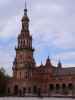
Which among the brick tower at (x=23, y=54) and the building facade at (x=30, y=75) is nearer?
the building facade at (x=30, y=75)

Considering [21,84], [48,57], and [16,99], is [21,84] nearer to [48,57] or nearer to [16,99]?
[48,57]

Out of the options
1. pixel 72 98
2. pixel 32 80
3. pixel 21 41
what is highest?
pixel 21 41

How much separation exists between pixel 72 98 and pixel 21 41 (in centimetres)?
3488

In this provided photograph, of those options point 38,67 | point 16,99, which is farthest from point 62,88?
point 16,99

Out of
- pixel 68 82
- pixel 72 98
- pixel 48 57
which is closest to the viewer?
pixel 72 98

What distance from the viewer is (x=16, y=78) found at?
317 feet

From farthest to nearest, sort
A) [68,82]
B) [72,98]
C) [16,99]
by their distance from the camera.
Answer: [68,82], [16,99], [72,98]

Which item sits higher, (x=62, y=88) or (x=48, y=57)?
(x=48, y=57)

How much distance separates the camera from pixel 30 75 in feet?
313

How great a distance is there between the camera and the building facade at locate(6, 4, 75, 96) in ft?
311

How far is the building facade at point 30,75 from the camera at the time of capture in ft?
311

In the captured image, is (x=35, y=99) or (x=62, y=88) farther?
(x=62, y=88)

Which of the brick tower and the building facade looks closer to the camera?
the building facade

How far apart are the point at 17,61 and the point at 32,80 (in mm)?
5325
